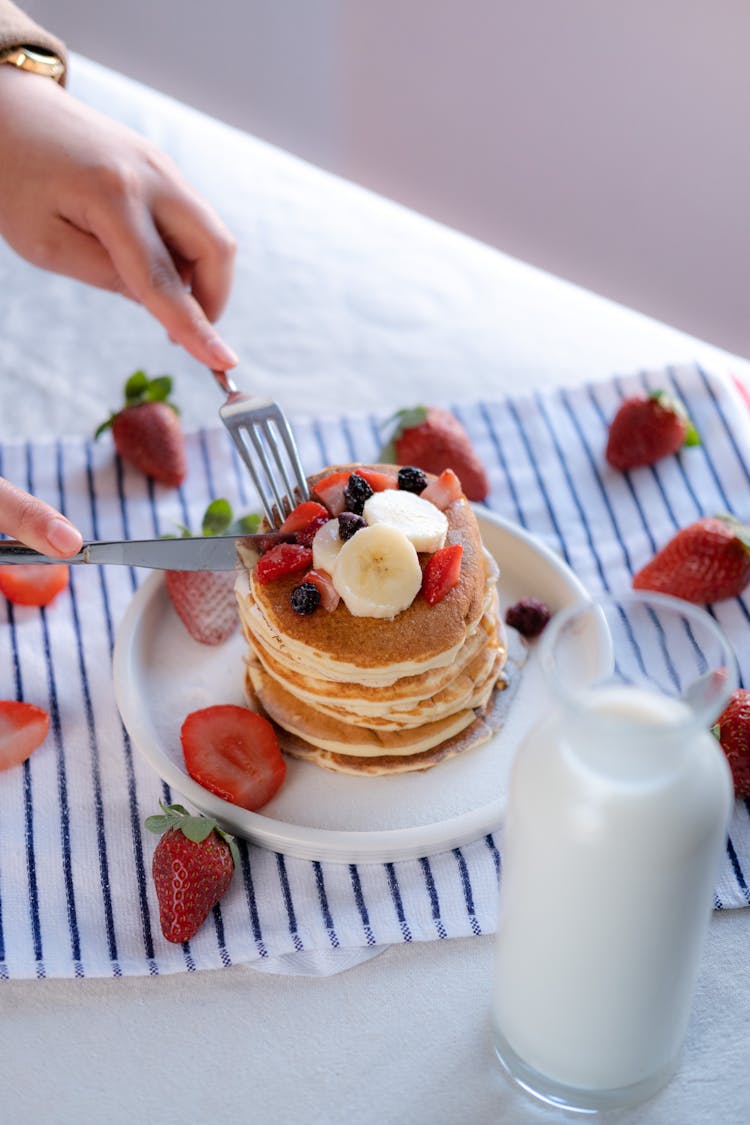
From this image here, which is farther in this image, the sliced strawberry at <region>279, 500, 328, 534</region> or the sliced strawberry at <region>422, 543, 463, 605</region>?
the sliced strawberry at <region>279, 500, 328, 534</region>

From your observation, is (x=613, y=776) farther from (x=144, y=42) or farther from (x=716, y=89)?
(x=144, y=42)

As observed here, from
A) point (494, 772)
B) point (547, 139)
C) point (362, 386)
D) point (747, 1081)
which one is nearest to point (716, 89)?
point (547, 139)

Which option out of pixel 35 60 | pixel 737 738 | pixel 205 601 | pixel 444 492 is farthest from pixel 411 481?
pixel 35 60

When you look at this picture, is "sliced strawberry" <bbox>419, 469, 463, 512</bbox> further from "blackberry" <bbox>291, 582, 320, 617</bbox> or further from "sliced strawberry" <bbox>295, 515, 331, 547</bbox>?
"blackberry" <bbox>291, 582, 320, 617</bbox>

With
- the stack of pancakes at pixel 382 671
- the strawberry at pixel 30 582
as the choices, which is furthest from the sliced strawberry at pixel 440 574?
the strawberry at pixel 30 582

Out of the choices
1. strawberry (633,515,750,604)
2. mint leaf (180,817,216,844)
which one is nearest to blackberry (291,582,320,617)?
mint leaf (180,817,216,844)
